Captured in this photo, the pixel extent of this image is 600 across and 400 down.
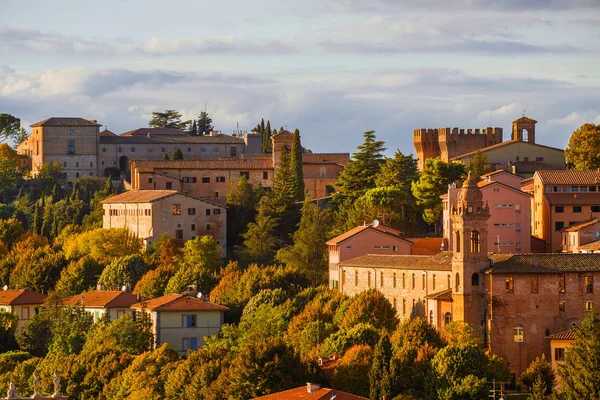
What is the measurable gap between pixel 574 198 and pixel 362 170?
20461 millimetres

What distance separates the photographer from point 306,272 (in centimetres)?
9569

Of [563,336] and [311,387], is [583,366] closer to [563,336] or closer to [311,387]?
[563,336]

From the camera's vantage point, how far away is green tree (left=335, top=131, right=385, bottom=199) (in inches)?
4254

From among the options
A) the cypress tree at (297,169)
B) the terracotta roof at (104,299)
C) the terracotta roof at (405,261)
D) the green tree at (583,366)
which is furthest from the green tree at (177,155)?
the green tree at (583,366)

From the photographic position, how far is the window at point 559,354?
69688 mm

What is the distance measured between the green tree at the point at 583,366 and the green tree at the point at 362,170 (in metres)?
42.3

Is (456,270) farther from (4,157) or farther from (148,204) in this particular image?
(4,157)

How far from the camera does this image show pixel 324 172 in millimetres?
120188

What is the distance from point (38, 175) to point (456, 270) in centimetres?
7351

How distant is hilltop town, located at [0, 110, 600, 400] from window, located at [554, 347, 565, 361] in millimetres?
109

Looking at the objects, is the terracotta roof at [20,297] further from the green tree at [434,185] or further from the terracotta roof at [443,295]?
the terracotta roof at [443,295]

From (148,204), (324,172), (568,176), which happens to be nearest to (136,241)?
(148,204)

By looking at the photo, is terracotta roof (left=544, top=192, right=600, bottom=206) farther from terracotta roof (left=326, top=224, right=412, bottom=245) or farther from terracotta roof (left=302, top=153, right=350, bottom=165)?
terracotta roof (left=302, top=153, right=350, bottom=165)

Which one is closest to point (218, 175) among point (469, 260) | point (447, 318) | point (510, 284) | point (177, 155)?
point (177, 155)
